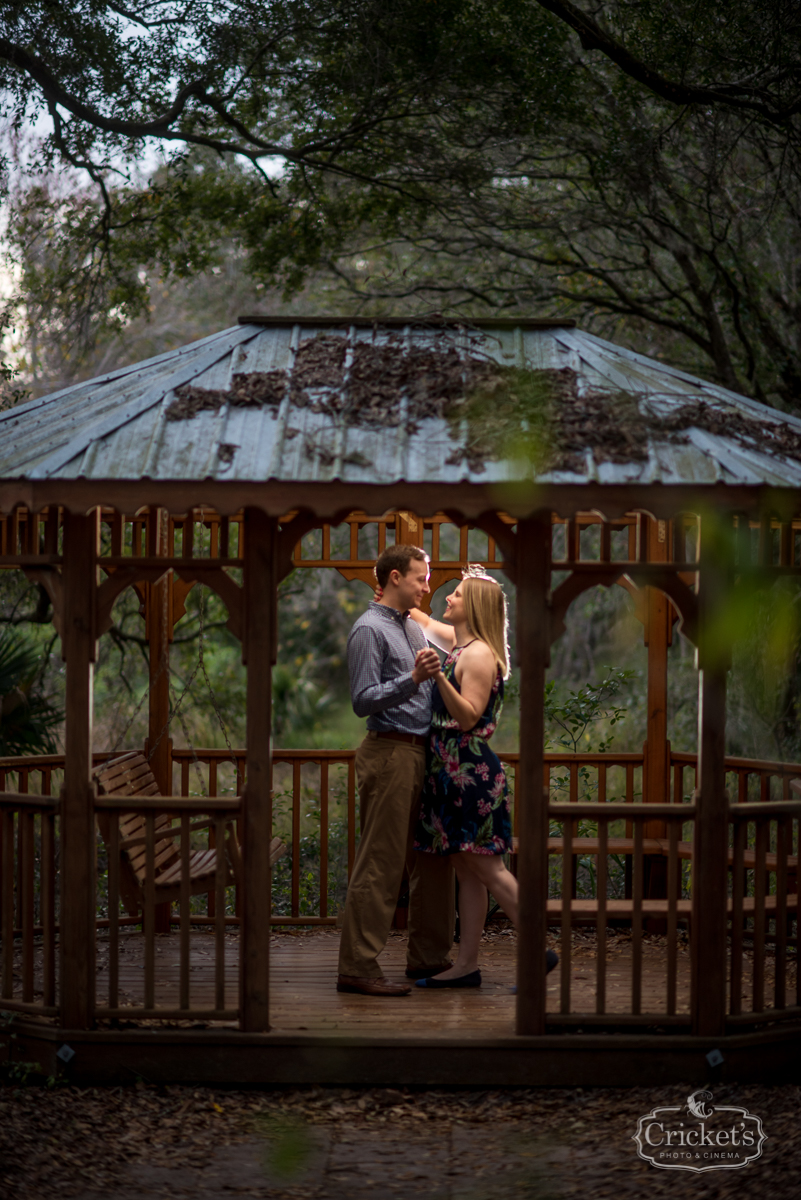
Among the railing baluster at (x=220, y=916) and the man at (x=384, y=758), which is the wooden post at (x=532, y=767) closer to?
the man at (x=384, y=758)

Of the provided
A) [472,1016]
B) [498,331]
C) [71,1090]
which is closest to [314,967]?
[472,1016]

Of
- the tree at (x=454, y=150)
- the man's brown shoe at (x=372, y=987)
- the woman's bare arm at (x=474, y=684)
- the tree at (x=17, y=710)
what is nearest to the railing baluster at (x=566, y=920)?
the woman's bare arm at (x=474, y=684)

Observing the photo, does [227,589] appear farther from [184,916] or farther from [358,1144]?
[358,1144]

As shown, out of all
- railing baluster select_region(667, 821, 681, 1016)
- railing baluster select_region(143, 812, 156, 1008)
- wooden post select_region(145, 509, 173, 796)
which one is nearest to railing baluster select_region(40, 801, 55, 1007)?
railing baluster select_region(143, 812, 156, 1008)

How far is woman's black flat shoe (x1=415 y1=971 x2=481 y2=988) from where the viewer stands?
5684 millimetres

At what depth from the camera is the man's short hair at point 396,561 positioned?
5.55 m

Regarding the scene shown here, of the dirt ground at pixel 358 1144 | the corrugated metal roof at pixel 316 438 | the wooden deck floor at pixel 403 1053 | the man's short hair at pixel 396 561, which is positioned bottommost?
the dirt ground at pixel 358 1144

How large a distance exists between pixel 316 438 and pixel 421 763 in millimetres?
1737

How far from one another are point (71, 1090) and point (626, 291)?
9.37 metres

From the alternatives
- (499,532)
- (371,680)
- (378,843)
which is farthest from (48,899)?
(499,532)

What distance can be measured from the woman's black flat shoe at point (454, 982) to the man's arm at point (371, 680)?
146cm

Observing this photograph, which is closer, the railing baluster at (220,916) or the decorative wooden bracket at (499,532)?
the decorative wooden bracket at (499,532)

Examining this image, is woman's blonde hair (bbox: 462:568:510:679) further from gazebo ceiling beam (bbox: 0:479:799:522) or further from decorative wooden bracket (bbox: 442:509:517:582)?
gazebo ceiling beam (bbox: 0:479:799:522)

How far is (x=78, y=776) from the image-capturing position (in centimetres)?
486
